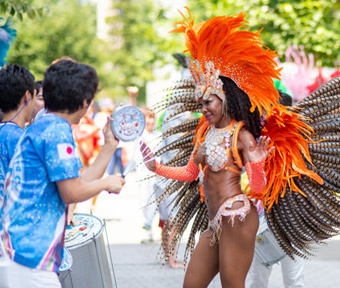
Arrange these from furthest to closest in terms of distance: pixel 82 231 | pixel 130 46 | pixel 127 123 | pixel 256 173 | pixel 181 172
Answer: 1. pixel 130 46
2. pixel 181 172
3. pixel 82 231
4. pixel 256 173
5. pixel 127 123

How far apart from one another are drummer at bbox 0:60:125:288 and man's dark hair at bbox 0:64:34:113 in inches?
30.3

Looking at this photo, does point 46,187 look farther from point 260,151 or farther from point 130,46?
point 130,46

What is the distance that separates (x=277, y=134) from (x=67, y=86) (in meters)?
1.62

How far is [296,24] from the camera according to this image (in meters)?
10.4

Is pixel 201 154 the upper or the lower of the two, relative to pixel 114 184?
lower

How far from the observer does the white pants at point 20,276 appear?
8.80ft

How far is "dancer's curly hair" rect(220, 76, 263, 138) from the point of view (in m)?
3.69

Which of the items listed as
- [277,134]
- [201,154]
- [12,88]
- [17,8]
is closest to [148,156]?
[201,154]

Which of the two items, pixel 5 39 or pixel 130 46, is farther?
pixel 130 46

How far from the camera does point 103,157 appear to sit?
2.88 m

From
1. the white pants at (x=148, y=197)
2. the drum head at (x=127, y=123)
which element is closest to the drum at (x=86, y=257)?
the drum head at (x=127, y=123)

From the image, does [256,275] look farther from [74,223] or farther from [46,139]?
[46,139]

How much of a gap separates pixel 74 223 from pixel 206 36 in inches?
58.0

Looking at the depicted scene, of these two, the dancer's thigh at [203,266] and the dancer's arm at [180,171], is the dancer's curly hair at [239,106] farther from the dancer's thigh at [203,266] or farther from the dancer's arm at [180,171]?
the dancer's thigh at [203,266]
